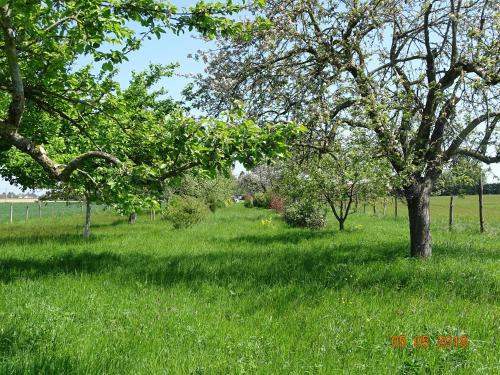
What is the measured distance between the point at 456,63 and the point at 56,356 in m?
10.4

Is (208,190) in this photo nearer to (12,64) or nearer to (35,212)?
(35,212)

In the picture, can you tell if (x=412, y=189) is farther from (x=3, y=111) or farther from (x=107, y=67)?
(x=3, y=111)

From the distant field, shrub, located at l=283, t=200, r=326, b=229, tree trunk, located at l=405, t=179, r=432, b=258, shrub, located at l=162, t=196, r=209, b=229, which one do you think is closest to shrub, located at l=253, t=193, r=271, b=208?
the distant field

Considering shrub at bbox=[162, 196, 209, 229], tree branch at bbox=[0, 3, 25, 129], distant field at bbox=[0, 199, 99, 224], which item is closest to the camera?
tree branch at bbox=[0, 3, 25, 129]

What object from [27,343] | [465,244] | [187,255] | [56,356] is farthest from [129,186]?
[465,244]

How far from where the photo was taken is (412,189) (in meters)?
11.0

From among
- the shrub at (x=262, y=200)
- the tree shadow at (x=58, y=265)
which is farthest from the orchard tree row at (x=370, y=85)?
the shrub at (x=262, y=200)
